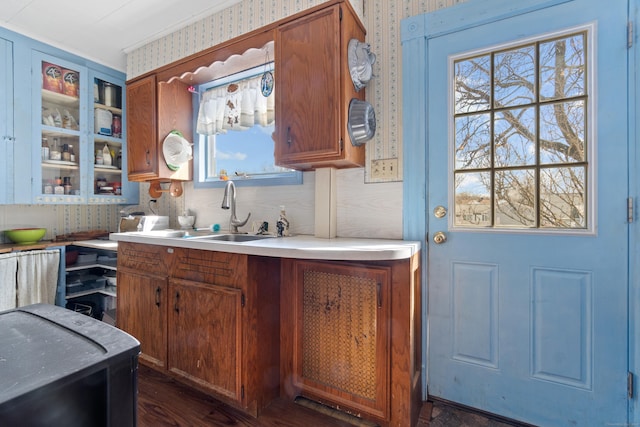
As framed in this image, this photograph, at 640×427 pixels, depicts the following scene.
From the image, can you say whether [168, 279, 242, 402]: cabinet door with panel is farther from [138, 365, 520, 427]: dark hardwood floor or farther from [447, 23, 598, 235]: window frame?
[447, 23, 598, 235]: window frame

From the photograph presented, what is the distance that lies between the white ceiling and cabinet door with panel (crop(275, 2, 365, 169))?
0.74 meters

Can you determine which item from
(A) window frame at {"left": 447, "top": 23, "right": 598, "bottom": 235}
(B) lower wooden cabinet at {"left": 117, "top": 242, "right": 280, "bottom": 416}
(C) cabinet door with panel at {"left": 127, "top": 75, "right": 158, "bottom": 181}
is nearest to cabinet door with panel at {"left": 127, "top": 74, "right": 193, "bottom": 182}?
(C) cabinet door with panel at {"left": 127, "top": 75, "right": 158, "bottom": 181}

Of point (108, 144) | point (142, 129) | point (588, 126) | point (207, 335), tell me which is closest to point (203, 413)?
point (207, 335)

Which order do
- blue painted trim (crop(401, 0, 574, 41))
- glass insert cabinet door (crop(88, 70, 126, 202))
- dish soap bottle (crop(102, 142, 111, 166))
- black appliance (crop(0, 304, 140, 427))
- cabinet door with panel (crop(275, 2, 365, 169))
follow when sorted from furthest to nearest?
dish soap bottle (crop(102, 142, 111, 166)), glass insert cabinet door (crop(88, 70, 126, 202)), cabinet door with panel (crop(275, 2, 365, 169)), blue painted trim (crop(401, 0, 574, 41)), black appliance (crop(0, 304, 140, 427))

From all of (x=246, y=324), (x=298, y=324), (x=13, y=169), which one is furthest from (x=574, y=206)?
(x=13, y=169)

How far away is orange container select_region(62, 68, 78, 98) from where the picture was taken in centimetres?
267

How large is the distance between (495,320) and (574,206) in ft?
2.12

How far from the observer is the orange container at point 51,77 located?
8.36ft

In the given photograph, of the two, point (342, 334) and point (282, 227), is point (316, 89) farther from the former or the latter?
point (342, 334)

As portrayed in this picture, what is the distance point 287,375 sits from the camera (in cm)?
165

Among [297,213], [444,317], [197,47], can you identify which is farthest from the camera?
A: [197,47]

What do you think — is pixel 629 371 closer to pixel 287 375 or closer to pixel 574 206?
pixel 574 206

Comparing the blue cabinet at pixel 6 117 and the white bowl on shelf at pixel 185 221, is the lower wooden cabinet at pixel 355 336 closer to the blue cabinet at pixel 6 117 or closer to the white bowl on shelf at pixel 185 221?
the white bowl on shelf at pixel 185 221

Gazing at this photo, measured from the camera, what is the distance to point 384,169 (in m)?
1.76
